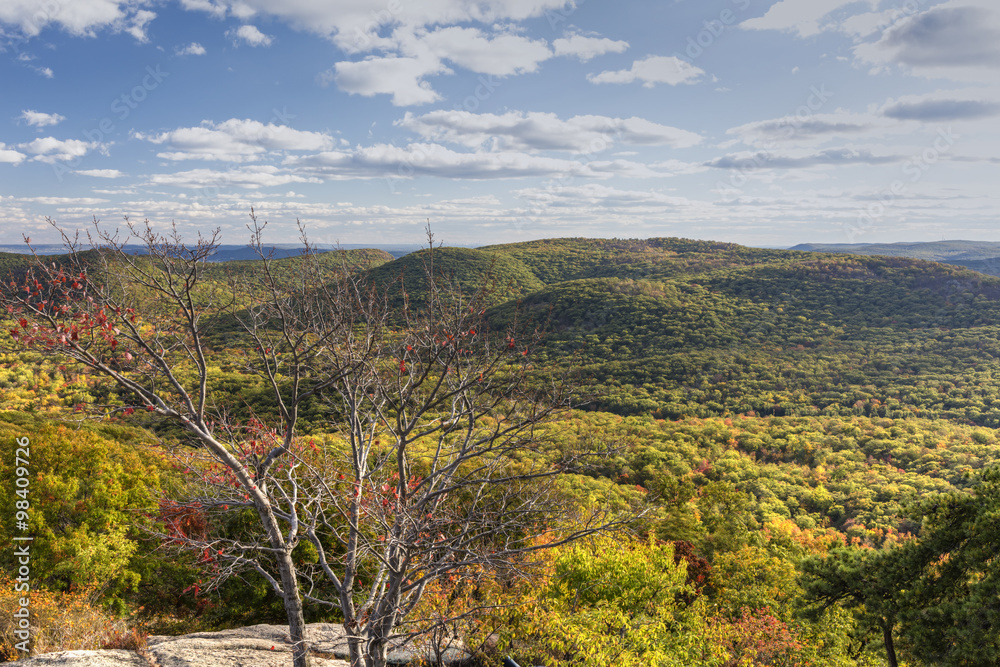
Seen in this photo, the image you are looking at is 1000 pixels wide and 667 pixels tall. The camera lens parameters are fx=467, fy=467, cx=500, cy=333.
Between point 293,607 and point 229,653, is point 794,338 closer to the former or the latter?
point 229,653

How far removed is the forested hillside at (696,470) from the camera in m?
10.3

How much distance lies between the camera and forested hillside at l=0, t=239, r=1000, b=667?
33.7 feet

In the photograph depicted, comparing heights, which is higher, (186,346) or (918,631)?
(186,346)

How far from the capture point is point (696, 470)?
52969mm

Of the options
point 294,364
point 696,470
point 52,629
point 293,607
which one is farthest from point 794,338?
point 52,629

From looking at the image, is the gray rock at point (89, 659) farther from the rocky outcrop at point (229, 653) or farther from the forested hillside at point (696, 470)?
the forested hillside at point (696, 470)

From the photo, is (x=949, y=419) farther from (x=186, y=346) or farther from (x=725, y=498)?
(x=186, y=346)

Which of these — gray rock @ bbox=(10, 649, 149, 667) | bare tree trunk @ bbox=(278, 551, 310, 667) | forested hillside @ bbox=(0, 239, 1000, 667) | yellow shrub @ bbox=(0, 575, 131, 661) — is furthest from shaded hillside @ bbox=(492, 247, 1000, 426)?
bare tree trunk @ bbox=(278, 551, 310, 667)

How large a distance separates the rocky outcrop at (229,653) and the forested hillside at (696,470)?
4.61 ft

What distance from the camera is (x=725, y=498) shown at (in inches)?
1228

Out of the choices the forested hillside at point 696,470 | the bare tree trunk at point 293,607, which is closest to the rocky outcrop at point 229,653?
the bare tree trunk at point 293,607

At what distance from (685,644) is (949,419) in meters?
87.9

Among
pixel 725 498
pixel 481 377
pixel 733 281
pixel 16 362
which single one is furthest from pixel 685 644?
pixel 733 281

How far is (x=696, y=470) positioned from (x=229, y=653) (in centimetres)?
5121
